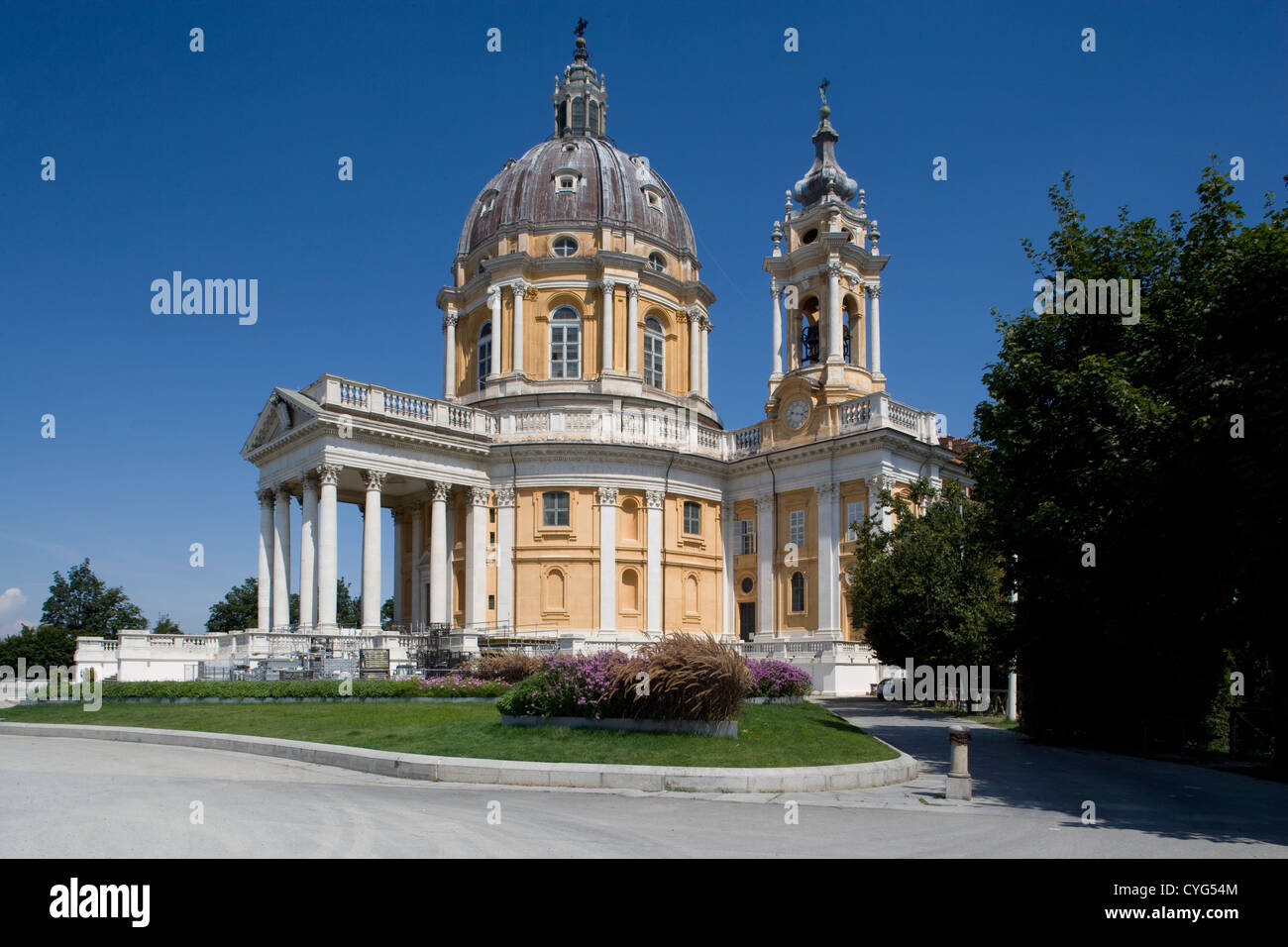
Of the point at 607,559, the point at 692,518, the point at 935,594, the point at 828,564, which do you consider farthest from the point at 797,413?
the point at 935,594

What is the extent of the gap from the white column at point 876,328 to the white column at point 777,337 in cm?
432

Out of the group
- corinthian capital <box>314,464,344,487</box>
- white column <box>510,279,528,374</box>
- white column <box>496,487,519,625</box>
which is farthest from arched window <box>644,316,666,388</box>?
corinthian capital <box>314,464,344,487</box>

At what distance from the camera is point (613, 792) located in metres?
13.5

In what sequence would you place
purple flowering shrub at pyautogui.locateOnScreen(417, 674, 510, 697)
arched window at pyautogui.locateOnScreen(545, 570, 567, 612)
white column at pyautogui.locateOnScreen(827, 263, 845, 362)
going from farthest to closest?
white column at pyautogui.locateOnScreen(827, 263, 845, 362) → arched window at pyautogui.locateOnScreen(545, 570, 567, 612) → purple flowering shrub at pyautogui.locateOnScreen(417, 674, 510, 697)

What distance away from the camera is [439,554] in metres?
42.7

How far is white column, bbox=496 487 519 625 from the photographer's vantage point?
43.4 metres

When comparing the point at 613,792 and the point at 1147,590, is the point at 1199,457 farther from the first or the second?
the point at 613,792

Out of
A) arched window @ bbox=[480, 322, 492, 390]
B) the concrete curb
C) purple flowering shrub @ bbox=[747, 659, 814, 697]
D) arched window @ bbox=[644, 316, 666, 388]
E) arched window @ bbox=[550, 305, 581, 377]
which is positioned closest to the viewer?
the concrete curb

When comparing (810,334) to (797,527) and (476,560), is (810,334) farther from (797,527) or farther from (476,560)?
(476,560)

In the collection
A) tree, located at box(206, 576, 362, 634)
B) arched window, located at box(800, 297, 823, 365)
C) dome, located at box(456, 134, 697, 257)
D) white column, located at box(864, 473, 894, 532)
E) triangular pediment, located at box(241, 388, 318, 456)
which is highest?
dome, located at box(456, 134, 697, 257)

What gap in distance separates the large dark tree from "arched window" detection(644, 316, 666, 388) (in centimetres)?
3135

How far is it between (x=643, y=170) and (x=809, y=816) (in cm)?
5007

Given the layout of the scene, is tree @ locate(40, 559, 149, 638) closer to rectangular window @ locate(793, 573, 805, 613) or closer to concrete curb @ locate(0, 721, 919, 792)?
rectangular window @ locate(793, 573, 805, 613)

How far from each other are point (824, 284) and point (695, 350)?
10.2m
